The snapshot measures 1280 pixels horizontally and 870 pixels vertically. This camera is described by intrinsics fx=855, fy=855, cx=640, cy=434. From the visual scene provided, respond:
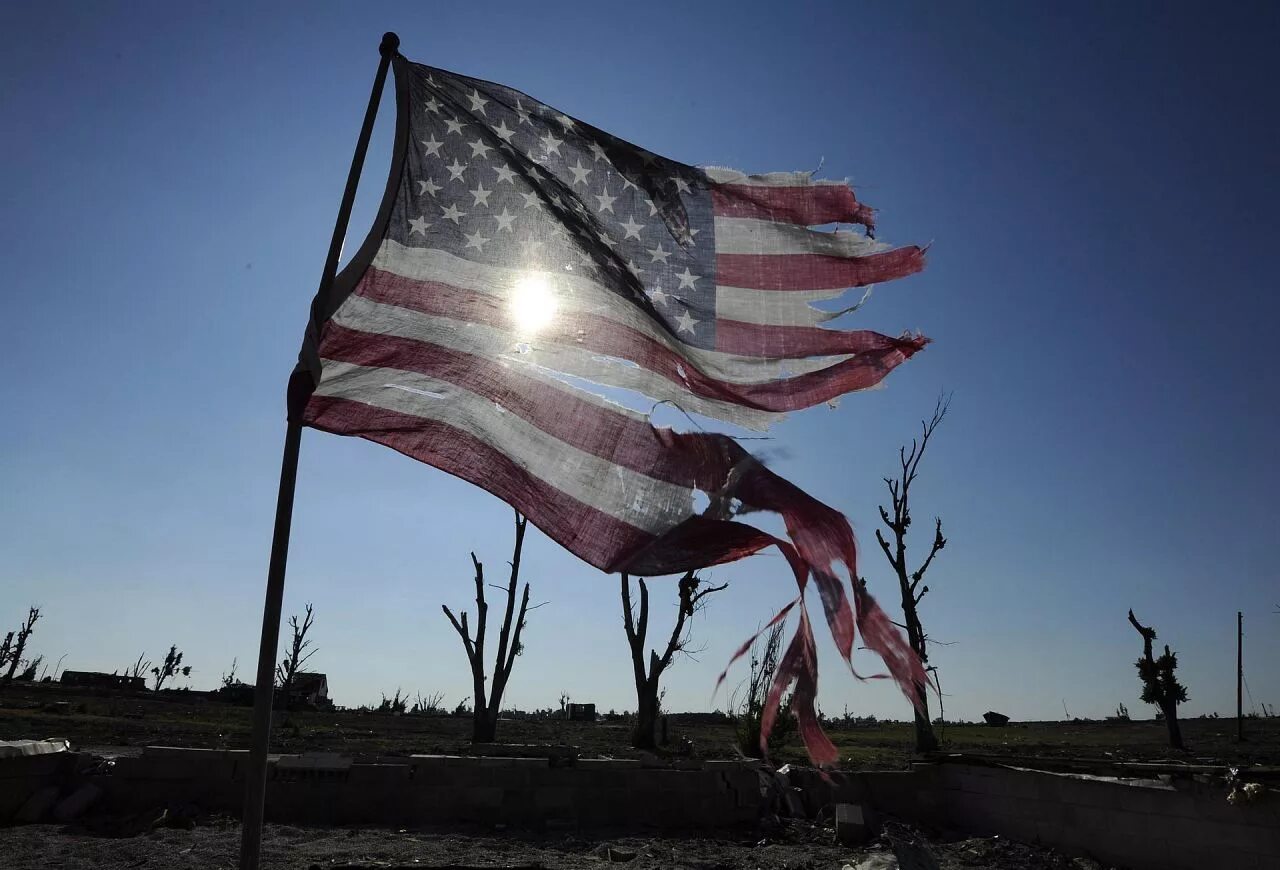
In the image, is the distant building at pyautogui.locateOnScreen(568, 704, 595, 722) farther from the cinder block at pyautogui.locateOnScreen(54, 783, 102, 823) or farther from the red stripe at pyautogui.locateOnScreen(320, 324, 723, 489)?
the red stripe at pyautogui.locateOnScreen(320, 324, 723, 489)

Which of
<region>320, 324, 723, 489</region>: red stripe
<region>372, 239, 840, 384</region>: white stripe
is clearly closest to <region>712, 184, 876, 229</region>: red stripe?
<region>372, 239, 840, 384</region>: white stripe

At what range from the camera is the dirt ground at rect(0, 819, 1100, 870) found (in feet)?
27.7

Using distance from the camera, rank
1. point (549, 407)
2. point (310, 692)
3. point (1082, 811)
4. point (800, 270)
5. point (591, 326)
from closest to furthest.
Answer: point (549, 407) < point (591, 326) < point (800, 270) < point (1082, 811) < point (310, 692)

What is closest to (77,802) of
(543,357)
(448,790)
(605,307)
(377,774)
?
(377,774)

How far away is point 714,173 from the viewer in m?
5.77

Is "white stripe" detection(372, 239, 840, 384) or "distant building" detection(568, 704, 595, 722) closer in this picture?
"white stripe" detection(372, 239, 840, 384)

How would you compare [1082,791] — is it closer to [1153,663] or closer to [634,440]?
[634,440]

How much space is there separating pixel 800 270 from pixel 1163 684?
32337 millimetres

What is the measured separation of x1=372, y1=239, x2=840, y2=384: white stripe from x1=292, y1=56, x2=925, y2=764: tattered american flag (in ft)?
0.04

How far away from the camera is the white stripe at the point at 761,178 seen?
572 centimetres

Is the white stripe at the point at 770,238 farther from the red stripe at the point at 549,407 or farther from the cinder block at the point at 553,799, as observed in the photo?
the cinder block at the point at 553,799

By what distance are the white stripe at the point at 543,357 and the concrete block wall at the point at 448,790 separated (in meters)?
7.97

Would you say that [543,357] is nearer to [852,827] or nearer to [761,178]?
[761,178]

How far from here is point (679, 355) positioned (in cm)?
532
